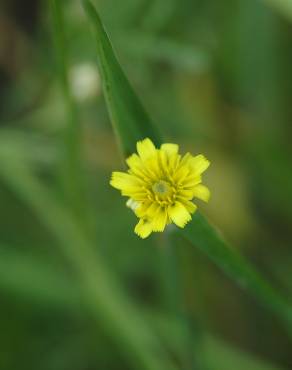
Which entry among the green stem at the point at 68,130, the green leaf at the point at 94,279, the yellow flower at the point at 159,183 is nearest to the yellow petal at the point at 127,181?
the yellow flower at the point at 159,183

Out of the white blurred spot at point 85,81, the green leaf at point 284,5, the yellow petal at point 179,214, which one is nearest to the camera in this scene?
the yellow petal at point 179,214

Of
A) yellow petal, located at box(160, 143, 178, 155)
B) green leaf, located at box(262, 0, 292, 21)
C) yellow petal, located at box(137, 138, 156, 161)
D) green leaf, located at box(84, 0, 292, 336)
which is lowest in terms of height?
yellow petal, located at box(137, 138, 156, 161)

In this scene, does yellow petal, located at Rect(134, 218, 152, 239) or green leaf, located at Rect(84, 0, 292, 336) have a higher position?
green leaf, located at Rect(84, 0, 292, 336)

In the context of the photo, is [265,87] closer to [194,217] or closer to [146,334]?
[146,334]

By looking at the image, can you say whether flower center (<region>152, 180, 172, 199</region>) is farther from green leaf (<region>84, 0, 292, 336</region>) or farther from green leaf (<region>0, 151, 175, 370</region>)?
green leaf (<region>0, 151, 175, 370</region>)

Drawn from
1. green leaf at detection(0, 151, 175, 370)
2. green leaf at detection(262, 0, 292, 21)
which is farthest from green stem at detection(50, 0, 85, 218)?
green leaf at detection(262, 0, 292, 21)

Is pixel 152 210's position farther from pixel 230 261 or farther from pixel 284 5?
pixel 284 5

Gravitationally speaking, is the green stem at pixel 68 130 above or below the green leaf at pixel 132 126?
above

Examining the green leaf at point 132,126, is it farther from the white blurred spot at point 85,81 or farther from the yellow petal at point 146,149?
the white blurred spot at point 85,81
